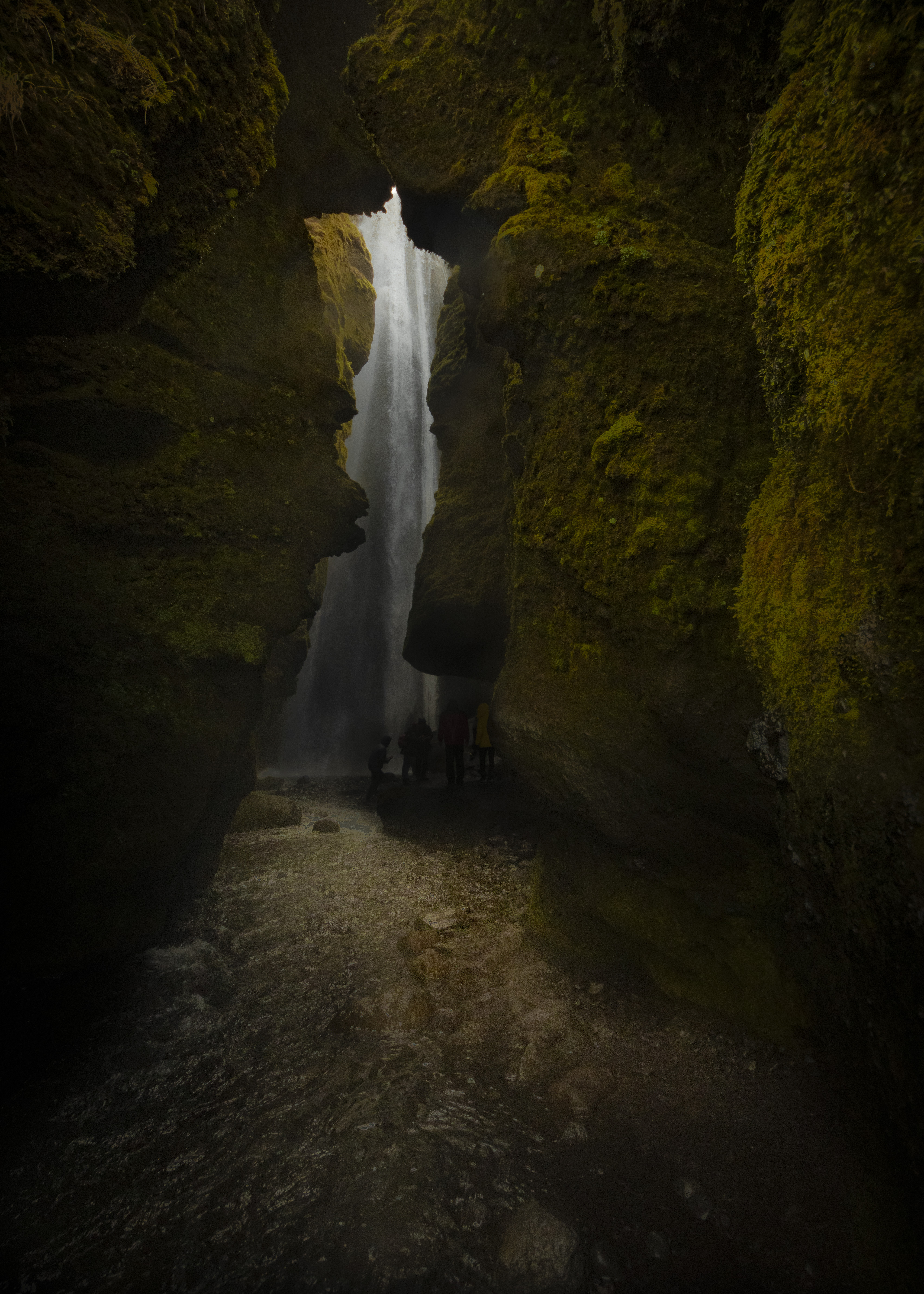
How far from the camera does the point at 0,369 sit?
14.7 feet

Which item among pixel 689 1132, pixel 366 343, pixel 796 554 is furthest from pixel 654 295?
pixel 366 343

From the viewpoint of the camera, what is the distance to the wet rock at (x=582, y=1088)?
10.2 ft

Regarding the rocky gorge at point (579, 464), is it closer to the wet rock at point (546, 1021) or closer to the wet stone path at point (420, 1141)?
the wet stone path at point (420, 1141)

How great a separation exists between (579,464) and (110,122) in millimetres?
3960

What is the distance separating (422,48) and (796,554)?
619 cm

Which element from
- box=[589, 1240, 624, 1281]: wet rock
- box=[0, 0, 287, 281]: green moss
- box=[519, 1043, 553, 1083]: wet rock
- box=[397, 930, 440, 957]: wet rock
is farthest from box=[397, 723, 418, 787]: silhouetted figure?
box=[589, 1240, 624, 1281]: wet rock

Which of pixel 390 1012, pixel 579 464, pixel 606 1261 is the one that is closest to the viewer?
pixel 606 1261

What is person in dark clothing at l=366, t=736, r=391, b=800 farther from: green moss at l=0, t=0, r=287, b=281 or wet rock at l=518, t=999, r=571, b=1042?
green moss at l=0, t=0, r=287, b=281

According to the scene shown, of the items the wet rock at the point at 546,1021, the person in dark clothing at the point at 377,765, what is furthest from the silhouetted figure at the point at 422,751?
the wet rock at the point at 546,1021

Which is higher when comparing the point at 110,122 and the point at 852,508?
the point at 110,122

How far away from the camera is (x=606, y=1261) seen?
227cm

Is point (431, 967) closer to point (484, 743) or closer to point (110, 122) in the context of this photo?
point (110, 122)

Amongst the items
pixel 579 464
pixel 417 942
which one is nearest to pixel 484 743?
pixel 417 942

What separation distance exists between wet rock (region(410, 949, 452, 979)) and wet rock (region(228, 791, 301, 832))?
6044 mm
